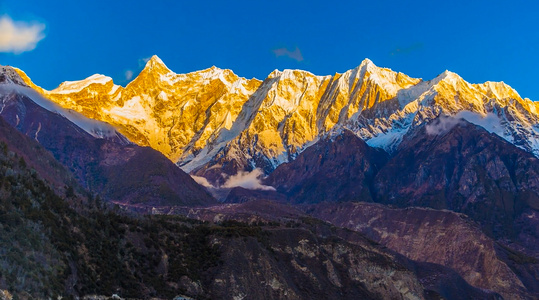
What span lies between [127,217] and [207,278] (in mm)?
22980

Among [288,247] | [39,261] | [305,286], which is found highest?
[288,247]

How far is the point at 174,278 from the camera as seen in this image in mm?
143375

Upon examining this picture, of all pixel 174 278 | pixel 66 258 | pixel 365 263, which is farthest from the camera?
pixel 365 263

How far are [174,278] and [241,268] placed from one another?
1708cm

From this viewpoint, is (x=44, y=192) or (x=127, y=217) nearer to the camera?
(x=44, y=192)

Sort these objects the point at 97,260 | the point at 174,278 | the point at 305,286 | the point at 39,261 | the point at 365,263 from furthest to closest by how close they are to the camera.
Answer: the point at 365,263, the point at 305,286, the point at 174,278, the point at 97,260, the point at 39,261

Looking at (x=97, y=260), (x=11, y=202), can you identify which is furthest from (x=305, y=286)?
Answer: (x=11, y=202)

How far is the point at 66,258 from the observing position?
386ft

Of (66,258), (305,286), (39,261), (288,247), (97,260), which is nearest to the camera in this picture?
(39,261)

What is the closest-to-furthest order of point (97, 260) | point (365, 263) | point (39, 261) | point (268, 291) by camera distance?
point (39, 261) < point (97, 260) < point (268, 291) < point (365, 263)

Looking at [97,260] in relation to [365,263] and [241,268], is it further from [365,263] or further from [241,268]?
[365,263]

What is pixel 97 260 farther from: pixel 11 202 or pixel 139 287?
pixel 11 202

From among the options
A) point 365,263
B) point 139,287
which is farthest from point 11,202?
point 365,263

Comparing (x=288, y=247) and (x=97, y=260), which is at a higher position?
(x=288, y=247)
